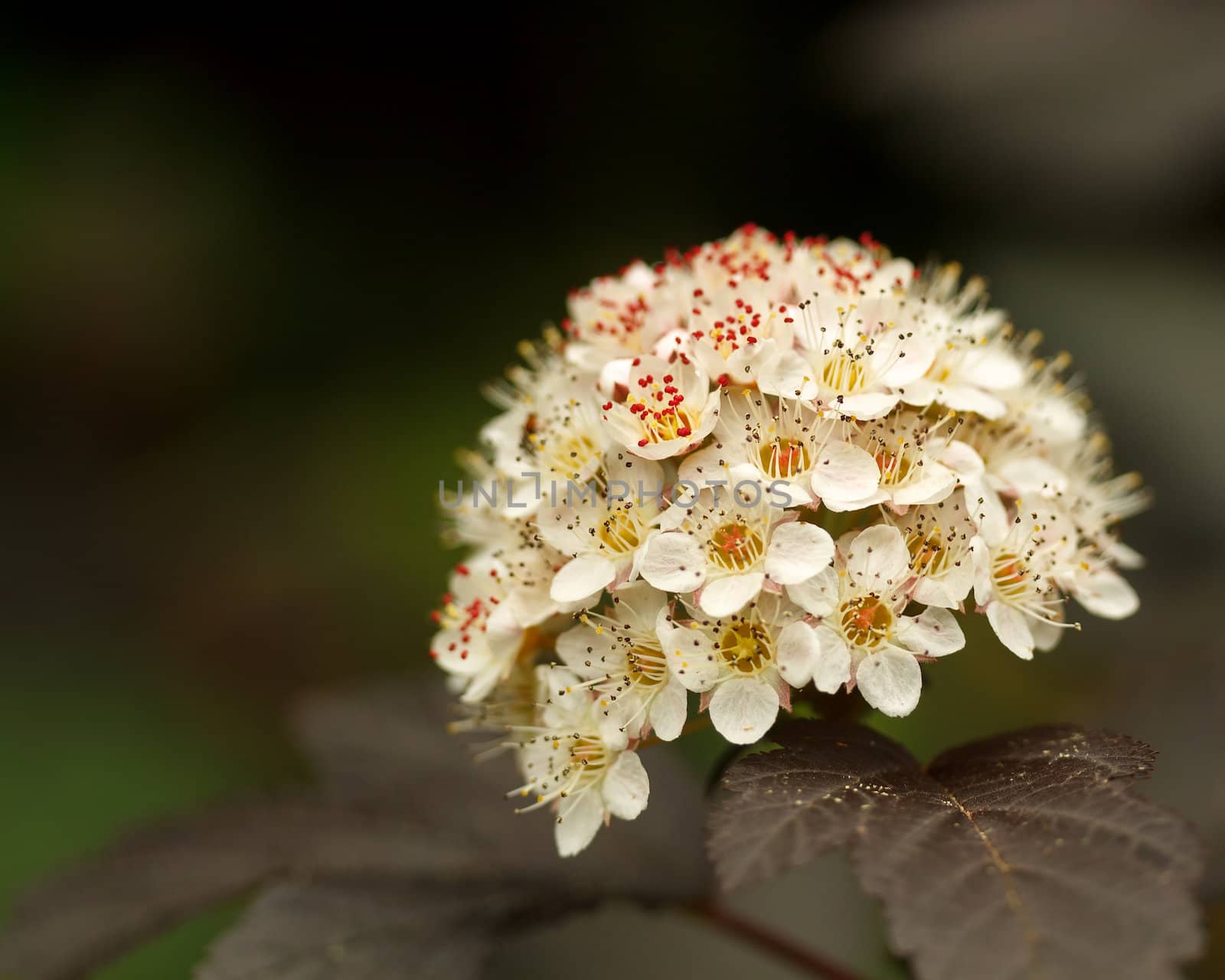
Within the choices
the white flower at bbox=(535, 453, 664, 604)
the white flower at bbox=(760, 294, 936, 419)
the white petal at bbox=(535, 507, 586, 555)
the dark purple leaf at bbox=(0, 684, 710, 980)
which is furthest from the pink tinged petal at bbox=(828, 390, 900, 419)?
the dark purple leaf at bbox=(0, 684, 710, 980)

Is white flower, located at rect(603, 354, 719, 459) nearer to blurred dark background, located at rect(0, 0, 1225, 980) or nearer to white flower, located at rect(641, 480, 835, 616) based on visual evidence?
white flower, located at rect(641, 480, 835, 616)

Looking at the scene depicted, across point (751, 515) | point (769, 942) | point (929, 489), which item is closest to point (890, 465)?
point (929, 489)

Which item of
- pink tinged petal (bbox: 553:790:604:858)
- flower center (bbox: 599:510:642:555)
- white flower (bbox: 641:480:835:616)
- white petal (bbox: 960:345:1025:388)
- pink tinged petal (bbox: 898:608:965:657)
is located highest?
white petal (bbox: 960:345:1025:388)

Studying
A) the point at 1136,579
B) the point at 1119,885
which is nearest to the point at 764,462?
the point at 1119,885

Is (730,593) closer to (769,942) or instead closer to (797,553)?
(797,553)

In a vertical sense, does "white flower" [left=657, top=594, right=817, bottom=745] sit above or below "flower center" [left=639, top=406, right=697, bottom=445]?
below

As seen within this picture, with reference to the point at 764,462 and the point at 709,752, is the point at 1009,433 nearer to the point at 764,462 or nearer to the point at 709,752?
the point at 764,462

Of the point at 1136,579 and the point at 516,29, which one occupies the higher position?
the point at 516,29

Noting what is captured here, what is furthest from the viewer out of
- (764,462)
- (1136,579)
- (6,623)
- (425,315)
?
(425,315)
